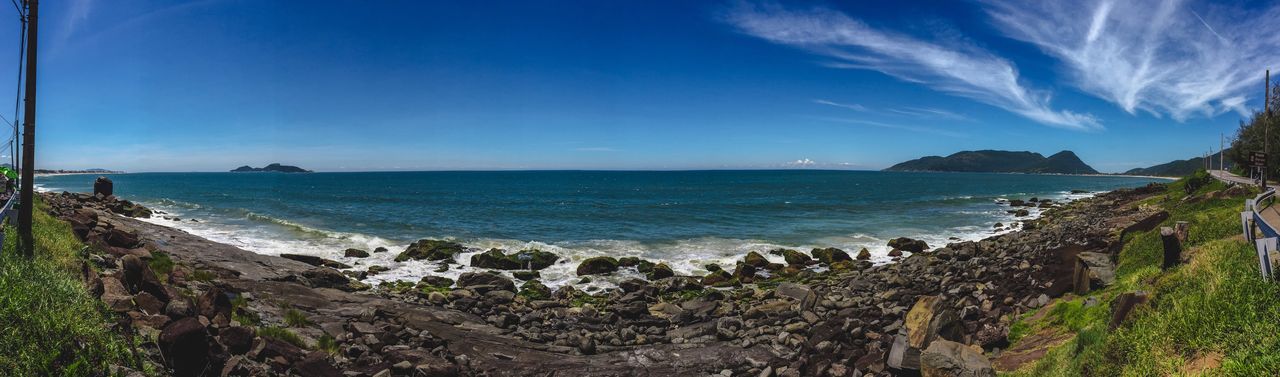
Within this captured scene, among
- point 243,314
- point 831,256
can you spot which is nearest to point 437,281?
point 243,314

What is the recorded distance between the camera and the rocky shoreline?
10273 millimetres

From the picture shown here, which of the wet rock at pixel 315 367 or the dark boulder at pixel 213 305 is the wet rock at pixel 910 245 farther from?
the dark boulder at pixel 213 305

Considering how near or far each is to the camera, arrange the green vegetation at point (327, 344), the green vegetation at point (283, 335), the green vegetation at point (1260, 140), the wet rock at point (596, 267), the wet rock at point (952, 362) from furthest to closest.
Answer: the green vegetation at point (1260, 140), the wet rock at point (596, 267), the green vegetation at point (327, 344), the green vegetation at point (283, 335), the wet rock at point (952, 362)

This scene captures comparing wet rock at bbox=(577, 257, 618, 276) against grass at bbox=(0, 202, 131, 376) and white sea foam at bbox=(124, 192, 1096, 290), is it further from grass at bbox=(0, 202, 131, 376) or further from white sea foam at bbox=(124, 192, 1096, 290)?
grass at bbox=(0, 202, 131, 376)

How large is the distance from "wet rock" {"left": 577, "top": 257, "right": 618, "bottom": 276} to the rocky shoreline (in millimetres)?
2368

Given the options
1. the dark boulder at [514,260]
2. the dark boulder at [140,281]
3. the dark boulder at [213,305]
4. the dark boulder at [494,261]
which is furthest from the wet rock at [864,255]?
the dark boulder at [140,281]

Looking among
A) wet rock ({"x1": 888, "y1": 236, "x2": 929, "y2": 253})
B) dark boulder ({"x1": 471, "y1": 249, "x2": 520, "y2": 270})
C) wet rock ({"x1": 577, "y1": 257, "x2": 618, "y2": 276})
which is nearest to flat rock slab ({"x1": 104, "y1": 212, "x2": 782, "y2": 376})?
dark boulder ({"x1": 471, "y1": 249, "x2": 520, "y2": 270})

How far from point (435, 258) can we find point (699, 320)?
17833mm

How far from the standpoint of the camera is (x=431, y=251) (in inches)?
1196

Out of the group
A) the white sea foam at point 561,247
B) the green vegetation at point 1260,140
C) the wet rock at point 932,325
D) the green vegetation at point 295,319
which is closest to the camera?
the wet rock at point 932,325

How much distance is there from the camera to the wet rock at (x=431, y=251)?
29516 mm

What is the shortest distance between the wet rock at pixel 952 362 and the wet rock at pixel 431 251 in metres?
25.7

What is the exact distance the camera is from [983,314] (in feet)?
45.1

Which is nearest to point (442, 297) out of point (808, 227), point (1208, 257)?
point (1208, 257)
